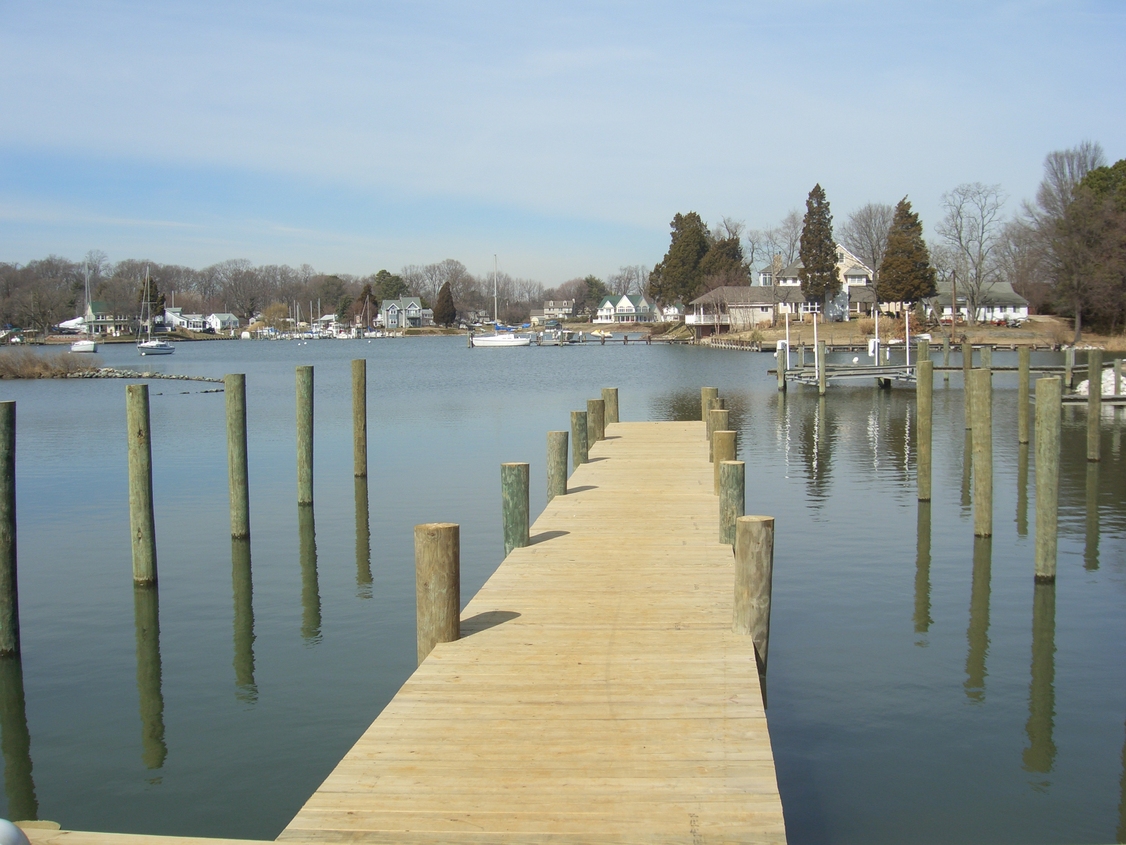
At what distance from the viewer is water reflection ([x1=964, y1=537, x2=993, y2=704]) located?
1099 centimetres

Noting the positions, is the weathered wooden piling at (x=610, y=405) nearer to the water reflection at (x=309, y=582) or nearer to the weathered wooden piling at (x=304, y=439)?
the weathered wooden piling at (x=304, y=439)

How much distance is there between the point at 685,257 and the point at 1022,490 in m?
113

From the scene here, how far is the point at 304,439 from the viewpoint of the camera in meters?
20.0

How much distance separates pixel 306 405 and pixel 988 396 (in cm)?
1255

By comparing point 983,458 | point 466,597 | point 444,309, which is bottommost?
point 466,597

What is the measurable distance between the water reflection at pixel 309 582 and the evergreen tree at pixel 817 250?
9090 centimetres

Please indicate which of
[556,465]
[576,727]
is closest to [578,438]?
[556,465]

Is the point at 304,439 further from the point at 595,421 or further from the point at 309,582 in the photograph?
the point at 595,421

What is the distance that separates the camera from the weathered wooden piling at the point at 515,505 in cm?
1184

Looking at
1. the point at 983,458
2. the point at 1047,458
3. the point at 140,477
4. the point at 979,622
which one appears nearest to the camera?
the point at 979,622

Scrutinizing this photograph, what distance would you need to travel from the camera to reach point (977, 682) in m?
11.1

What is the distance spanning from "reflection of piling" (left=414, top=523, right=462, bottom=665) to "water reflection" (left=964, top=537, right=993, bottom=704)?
5.77 meters

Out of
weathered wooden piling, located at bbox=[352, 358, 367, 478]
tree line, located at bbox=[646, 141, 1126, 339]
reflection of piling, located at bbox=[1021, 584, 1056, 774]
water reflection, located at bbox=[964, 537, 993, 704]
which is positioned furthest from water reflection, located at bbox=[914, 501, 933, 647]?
tree line, located at bbox=[646, 141, 1126, 339]

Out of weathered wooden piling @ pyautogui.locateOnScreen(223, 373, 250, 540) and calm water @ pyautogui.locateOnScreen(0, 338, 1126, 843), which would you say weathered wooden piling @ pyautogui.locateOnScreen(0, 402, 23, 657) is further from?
weathered wooden piling @ pyautogui.locateOnScreen(223, 373, 250, 540)
